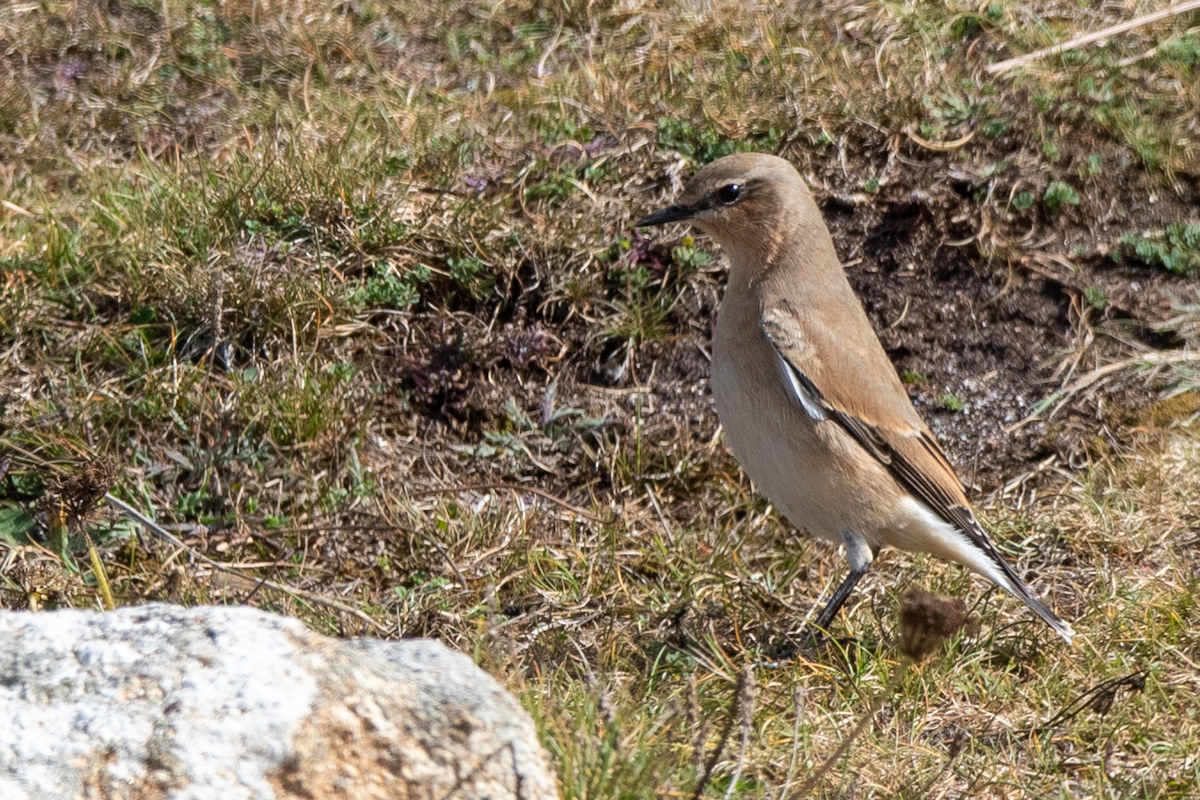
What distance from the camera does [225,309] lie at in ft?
19.1

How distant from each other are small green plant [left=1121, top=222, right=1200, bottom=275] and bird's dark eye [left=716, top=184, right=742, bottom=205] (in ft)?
7.86

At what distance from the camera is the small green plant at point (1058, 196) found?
6730 millimetres

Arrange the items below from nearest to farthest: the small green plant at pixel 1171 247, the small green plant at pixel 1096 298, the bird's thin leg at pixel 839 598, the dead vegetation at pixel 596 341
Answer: the dead vegetation at pixel 596 341 → the bird's thin leg at pixel 839 598 → the small green plant at pixel 1096 298 → the small green plant at pixel 1171 247

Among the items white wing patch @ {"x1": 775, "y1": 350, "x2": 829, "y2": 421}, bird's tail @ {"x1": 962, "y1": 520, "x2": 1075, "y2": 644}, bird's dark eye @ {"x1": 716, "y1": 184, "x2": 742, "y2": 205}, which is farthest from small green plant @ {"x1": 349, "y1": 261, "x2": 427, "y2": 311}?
bird's tail @ {"x1": 962, "y1": 520, "x2": 1075, "y2": 644}

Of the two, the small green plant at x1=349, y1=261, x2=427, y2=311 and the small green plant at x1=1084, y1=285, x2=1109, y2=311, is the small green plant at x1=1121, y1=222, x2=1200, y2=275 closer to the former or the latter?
the small green plant at x1=1084, y1=285, x2=1109, y2=311

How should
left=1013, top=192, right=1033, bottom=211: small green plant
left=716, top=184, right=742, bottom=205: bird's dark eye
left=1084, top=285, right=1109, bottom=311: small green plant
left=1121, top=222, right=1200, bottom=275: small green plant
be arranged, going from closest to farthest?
left=716, top=184, right=742, bottom=205: bird's dark eye < left=1084, top=285, right=1109, bottom=311: small green plant < left=1121, top=222, right=1200, bottom=275: small green plant < left=1013, top=192, right=1033, bottom=211: small green plant

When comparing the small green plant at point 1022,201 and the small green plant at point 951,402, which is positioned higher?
the small green plant at point 1022,201

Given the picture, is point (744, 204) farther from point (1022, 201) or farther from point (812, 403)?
point (1022, 201)

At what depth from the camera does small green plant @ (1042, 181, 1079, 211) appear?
673 centimetres

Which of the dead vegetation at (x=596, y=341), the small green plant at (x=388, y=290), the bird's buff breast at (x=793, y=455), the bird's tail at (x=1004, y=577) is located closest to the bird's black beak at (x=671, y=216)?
the bird's buff breast at (x=793, y=455)

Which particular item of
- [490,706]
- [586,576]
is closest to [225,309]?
[586,576]

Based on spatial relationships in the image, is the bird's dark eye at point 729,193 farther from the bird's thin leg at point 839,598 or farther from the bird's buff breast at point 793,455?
the bird's thin leg at point 839,598

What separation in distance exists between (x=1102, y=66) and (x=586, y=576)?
4.19m

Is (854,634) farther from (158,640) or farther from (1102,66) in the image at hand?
(1102,66)
